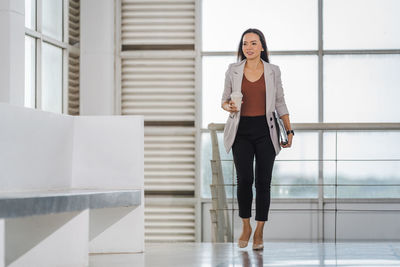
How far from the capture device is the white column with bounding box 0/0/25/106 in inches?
227

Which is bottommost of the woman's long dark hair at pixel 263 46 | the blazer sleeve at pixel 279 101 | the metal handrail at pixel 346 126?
the metal handrail at pixel 346 126

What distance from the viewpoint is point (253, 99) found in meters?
4.22

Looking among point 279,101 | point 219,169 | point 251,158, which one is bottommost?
point 219,169

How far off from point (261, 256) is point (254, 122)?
2.56 ft

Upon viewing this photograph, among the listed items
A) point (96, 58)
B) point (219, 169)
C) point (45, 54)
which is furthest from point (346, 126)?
point (96, 58)

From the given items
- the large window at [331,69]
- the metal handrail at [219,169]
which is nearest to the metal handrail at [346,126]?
the metal handrail at [219,169]

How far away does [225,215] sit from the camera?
596 centimetres

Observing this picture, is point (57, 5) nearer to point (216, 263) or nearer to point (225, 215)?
point (225, 215)

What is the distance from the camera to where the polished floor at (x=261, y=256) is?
3.65 meters

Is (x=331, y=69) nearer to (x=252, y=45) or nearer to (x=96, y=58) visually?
(x=96, y=58)

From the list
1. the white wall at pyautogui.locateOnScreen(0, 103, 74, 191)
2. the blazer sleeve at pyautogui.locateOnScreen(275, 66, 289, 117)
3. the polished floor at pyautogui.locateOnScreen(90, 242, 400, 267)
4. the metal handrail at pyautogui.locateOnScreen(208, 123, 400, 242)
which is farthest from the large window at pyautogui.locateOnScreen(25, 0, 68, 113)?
the blazer sleeve at pyautogui.locateOnScreen(275, 66, 289, 117)

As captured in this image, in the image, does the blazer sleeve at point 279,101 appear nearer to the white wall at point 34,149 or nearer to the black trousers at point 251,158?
the black trousers at point 251,158

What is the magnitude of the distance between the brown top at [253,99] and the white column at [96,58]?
387cm

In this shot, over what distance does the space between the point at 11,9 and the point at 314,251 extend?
3233mm
